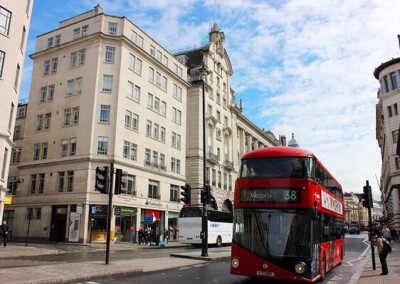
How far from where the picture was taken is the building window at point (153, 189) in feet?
132

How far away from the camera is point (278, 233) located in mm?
9961

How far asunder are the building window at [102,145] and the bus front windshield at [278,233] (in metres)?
27.1

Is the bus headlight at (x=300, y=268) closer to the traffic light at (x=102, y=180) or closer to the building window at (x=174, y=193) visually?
the traffic light at (x=102, y=180)

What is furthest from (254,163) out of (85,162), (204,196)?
(85,162)

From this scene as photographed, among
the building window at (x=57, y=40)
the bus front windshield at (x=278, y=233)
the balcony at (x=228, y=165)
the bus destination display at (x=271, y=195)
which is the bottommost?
the bus front windshield at (x=278, y=233)

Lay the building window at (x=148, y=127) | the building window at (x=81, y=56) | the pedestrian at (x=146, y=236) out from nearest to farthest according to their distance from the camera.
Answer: the pedestrian at (x=146, y=236), the building window at (x=81, y=56), the building window at (x=148, y=127)

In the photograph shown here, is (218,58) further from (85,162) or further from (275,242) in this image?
(275,242)

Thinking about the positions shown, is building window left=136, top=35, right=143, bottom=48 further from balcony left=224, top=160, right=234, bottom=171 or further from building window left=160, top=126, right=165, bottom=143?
balcony left=224, top=160, right=234, bottom=171

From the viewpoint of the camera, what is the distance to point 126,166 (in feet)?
120

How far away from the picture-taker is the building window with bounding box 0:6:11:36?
24.0 meters

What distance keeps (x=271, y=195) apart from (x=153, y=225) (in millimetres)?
26793

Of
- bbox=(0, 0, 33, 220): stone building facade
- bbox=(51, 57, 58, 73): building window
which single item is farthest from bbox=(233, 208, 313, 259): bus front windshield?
bbox=(51, 57, 58, 73): building window

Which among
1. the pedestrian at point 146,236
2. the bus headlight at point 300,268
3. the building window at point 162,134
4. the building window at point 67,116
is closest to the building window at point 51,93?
the building window at point 67,116

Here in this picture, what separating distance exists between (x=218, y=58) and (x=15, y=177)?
3514 centimetres
